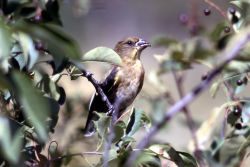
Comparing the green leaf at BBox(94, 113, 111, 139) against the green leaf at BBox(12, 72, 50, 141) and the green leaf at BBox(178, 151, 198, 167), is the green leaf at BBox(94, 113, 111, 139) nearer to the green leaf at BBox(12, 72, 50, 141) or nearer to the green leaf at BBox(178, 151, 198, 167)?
the green leaf at BBox(178, 151, 198, 167)

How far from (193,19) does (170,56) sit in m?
0.26

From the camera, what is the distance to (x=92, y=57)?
2.82 meters

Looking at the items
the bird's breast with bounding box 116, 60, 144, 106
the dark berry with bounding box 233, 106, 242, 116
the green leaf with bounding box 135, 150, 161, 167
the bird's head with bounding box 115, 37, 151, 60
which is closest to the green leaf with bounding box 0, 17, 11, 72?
the green leaf with bounding box 135, 150, 161, 167

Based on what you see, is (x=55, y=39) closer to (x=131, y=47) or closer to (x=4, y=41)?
(x=4, y=41)

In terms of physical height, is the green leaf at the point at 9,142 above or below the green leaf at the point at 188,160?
above

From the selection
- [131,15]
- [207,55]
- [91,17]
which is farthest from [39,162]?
[131,15]

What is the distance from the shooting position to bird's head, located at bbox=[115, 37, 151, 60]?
5.77 metres

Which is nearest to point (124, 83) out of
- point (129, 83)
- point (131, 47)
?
point (129, 83)

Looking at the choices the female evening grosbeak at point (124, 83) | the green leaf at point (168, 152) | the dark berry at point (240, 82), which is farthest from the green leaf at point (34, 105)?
the female evening grosbeak at point (124, 83)

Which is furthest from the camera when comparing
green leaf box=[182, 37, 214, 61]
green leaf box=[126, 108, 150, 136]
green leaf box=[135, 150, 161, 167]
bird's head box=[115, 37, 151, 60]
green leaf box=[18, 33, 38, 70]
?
bird's head box=[115, 37, 151, 60]

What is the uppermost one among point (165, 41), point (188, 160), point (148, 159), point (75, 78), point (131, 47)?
point (165, 41)

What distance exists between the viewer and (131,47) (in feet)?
19.2

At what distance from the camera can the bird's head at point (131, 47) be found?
18.9 feet

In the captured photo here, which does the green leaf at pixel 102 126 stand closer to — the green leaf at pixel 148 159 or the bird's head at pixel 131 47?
the green leaf at pixel 148 159
